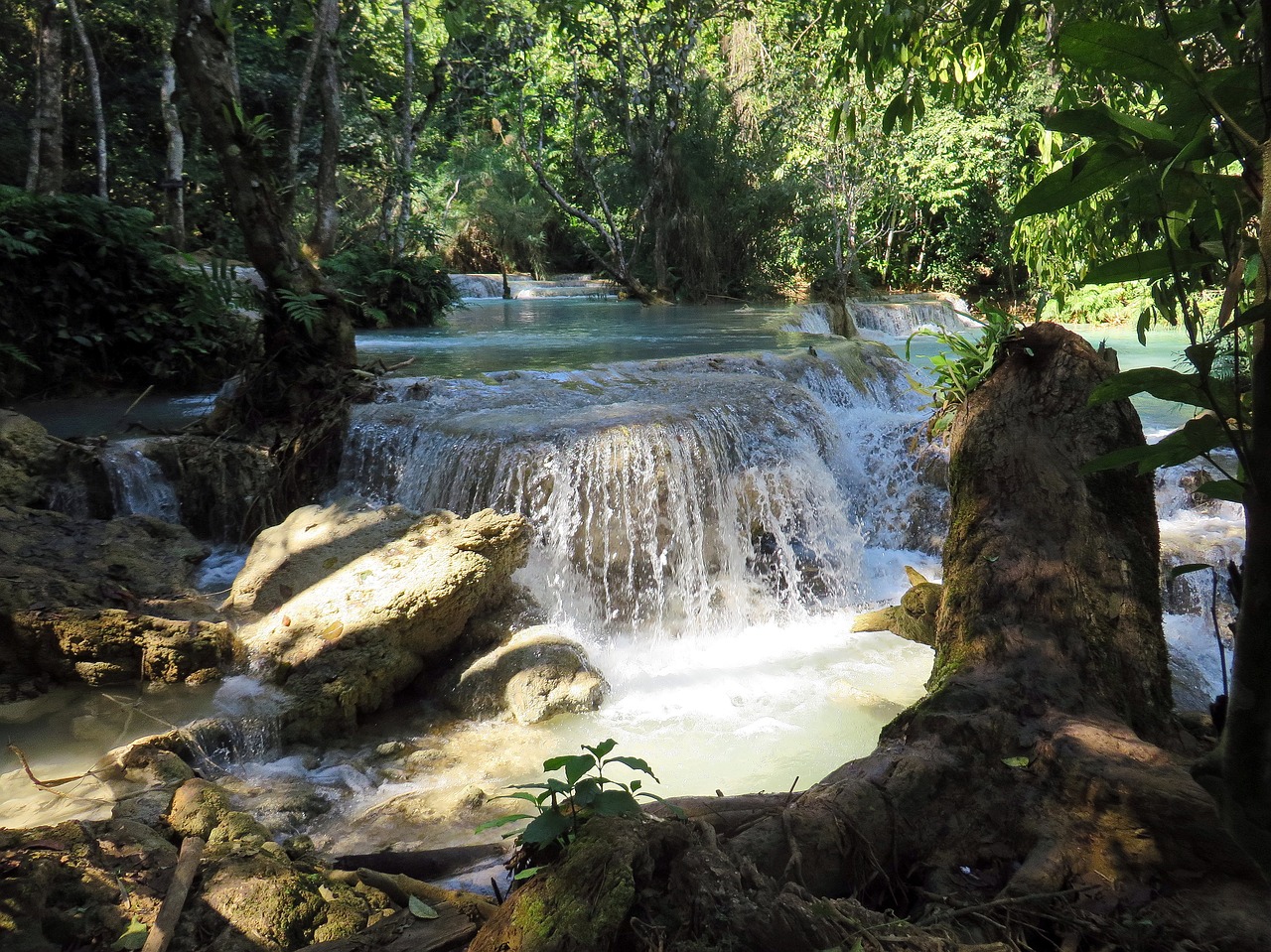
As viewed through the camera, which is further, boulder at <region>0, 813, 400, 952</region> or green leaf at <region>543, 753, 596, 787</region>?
boulder at <region>0, 813, 400, 952</region>

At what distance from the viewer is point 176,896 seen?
6.56ft

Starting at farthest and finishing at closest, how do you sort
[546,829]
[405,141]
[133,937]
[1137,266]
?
[405,141]
[133,937]
[546,829]
[1137,266]

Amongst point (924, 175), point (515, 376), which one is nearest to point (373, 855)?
point (515, 376)

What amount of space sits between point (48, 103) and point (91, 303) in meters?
3.62

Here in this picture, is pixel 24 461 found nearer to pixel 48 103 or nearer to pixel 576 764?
pixel 576 764

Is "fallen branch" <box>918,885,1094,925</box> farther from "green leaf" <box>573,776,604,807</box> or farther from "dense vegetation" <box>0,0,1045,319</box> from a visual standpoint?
"dense vegetation" <box>0,0,1045,319</box>

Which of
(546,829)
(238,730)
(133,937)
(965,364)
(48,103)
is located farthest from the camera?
(48,103)

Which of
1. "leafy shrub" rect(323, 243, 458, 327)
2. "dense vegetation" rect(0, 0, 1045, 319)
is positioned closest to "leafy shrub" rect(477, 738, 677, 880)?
"dense vegetation" rect(0, 0, 1045, 319)

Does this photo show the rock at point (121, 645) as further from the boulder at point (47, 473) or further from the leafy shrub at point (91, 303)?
the leafy shrub at point (91, 303)

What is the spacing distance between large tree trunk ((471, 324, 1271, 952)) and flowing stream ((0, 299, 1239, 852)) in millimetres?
2016

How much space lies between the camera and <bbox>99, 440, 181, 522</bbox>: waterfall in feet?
21.8

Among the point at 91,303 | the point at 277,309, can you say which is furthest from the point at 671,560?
the point at 91,303

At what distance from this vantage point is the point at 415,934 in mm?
1813

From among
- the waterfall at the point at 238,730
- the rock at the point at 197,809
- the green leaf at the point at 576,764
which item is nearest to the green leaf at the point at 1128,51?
the green leaf at the point at 576,764
